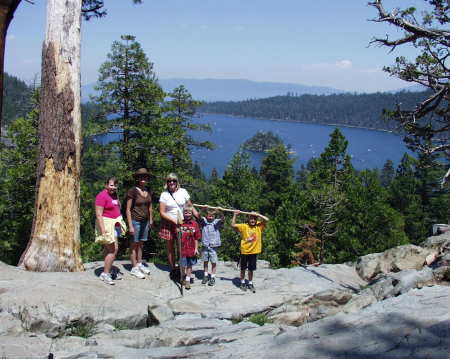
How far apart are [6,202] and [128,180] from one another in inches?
228

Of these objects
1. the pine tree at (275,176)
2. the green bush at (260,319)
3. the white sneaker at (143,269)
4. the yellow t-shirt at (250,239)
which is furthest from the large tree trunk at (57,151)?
the pine tree at (275,176)

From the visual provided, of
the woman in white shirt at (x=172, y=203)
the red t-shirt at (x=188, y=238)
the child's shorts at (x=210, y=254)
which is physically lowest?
the child's shorts at (x=210, y=254)

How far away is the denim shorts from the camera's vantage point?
309 inches

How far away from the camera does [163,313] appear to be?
6062mm

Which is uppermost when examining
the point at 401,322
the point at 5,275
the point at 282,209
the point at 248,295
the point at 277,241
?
the point at 401,322

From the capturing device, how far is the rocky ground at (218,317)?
3.81 metres

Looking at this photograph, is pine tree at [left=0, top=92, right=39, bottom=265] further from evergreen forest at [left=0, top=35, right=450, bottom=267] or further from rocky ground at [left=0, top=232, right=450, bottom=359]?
rocky ground at [left=0, top=232, right=450, bottom=359]

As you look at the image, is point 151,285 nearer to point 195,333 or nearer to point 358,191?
point 195,333

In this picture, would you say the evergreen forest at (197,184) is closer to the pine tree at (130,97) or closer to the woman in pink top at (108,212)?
the pine tree at (130,97)

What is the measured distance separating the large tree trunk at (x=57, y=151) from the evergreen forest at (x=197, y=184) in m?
7.11

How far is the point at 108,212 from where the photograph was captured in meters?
7.27

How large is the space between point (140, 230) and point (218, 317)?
2454 mm

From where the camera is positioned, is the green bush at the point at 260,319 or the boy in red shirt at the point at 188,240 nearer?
the green bush at the point at 260,319

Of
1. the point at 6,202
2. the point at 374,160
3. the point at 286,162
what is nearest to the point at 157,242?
the point at 6,202
